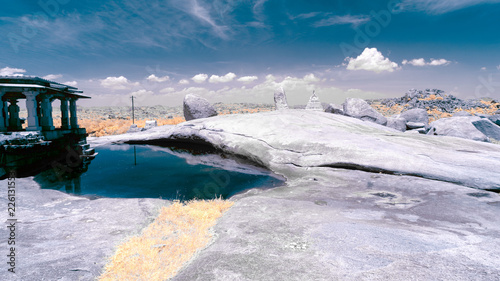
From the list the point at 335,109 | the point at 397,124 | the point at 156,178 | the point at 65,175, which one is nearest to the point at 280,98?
the point at 335,109

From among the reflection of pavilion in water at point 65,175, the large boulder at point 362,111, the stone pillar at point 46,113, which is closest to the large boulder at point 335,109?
the large boulder at point 362,111

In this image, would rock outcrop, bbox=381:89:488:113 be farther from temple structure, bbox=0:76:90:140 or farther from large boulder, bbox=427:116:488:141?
temple structure, bbox=0:76:90:140

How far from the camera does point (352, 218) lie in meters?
4.25

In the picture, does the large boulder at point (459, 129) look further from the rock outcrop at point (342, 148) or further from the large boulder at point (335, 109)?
the large boulder at point (335, 109)

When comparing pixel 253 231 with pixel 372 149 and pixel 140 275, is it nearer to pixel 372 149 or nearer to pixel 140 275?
pixel 140 275

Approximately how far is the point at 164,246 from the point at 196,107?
15.9m

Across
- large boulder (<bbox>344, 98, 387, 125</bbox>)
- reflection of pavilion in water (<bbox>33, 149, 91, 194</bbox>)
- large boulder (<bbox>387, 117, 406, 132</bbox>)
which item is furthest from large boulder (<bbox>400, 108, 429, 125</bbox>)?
reflection of pavilion in water (<bbox>33, 149, 91, 194</bbox>)

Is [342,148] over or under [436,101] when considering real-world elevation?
under

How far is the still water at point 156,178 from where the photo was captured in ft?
24.3

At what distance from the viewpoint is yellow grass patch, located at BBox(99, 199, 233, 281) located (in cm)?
288

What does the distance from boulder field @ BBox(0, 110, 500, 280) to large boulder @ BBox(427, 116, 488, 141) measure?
200 inches

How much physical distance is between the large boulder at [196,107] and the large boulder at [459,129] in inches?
613

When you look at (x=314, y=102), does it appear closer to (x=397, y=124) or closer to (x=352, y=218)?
(x=397, y=124)

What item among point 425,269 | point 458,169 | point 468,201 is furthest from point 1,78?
point 458,169
